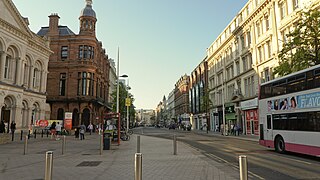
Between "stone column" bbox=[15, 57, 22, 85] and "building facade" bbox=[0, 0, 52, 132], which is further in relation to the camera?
"stone column" bbox=[15, 57, 22, 85]

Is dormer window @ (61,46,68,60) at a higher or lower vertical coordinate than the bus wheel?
higher

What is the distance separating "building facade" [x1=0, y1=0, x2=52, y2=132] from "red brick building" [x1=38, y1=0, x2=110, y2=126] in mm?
7304

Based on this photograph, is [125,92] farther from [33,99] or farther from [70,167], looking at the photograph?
[70,167]

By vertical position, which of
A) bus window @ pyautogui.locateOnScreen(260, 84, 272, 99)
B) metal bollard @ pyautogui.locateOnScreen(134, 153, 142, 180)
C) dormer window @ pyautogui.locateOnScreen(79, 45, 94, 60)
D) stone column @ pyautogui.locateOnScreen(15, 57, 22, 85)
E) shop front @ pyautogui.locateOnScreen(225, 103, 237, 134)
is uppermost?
dormer window @ pyautogui.locateOnScreen(79, 45, 94, 60)

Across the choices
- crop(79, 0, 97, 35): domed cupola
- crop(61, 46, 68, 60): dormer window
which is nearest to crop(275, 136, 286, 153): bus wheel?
crop(79, 0, 97, 35): domed cupola

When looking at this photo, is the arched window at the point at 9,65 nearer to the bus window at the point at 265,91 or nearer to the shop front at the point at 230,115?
the bus window at the point at 265,91

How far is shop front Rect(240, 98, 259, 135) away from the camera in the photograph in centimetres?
3578

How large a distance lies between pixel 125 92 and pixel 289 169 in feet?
170

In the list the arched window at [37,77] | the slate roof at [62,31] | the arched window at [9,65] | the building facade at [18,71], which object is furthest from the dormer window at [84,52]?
the arched window at [9,65]

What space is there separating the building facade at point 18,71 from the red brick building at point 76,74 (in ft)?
24.0

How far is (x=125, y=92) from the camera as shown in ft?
197

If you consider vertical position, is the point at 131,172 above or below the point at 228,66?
below

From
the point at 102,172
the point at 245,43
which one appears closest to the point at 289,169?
the point at 102,172

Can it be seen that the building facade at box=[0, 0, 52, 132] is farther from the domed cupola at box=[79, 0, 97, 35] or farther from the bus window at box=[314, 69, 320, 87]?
the bus window at box=[314, 69, 320, 87]
